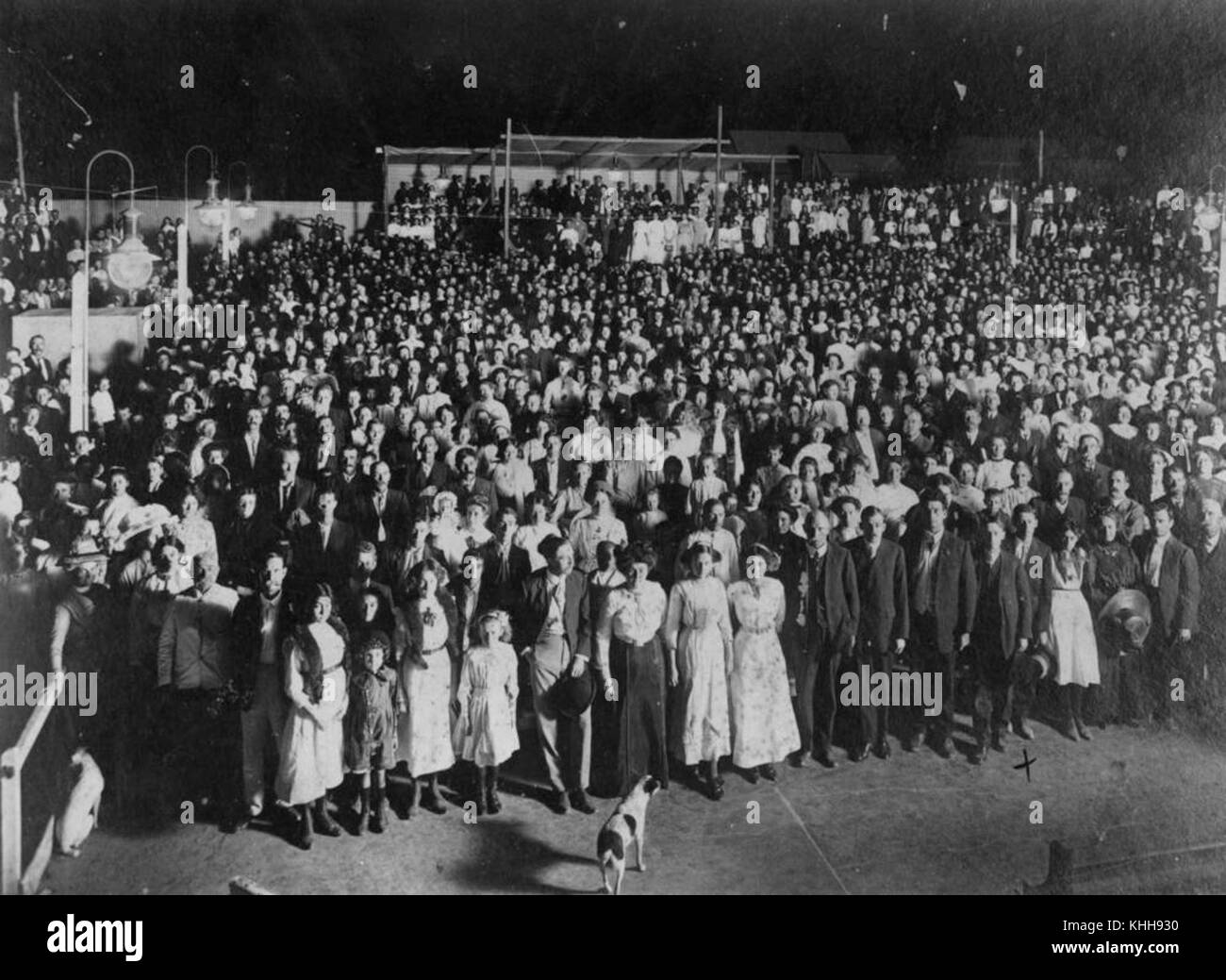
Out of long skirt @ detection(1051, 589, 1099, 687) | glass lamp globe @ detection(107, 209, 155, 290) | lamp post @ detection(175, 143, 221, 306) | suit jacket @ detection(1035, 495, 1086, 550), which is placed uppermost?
lamp post @ detection(175, 143, 221, 306)

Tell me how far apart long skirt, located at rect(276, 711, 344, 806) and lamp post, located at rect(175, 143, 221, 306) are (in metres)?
2.26

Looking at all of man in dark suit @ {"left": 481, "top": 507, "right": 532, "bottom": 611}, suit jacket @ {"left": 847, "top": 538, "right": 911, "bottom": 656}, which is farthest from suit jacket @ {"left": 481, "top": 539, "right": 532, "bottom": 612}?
suit jacket @ {"left": 847, "top": 538, "right": 911, "bottom": 656}

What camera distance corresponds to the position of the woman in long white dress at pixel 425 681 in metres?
4.30

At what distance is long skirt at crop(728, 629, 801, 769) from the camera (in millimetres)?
4590

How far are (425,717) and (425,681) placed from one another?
0.16 metres

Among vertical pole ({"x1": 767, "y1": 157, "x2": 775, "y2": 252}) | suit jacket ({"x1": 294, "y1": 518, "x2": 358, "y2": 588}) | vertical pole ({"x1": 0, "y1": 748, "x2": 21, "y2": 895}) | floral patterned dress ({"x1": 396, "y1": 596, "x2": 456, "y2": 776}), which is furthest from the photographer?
vertical pole ({"x1": 767, "y1": 157, "x2": 775, "y2": 252})

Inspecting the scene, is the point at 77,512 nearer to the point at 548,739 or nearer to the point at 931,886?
the point at 548,739

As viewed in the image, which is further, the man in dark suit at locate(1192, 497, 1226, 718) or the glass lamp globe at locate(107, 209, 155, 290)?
the man in dark suit at locate(1192, 497, 1226, 718)

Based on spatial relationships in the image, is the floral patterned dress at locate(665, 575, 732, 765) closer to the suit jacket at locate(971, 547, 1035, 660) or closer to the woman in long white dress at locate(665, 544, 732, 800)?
the woman in long white dress at locate(665, 544, 732, 800)

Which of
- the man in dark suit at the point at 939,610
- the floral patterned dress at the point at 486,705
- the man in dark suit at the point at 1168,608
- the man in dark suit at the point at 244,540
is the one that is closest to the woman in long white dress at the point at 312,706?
the man in dark suit at the point at 244,540
